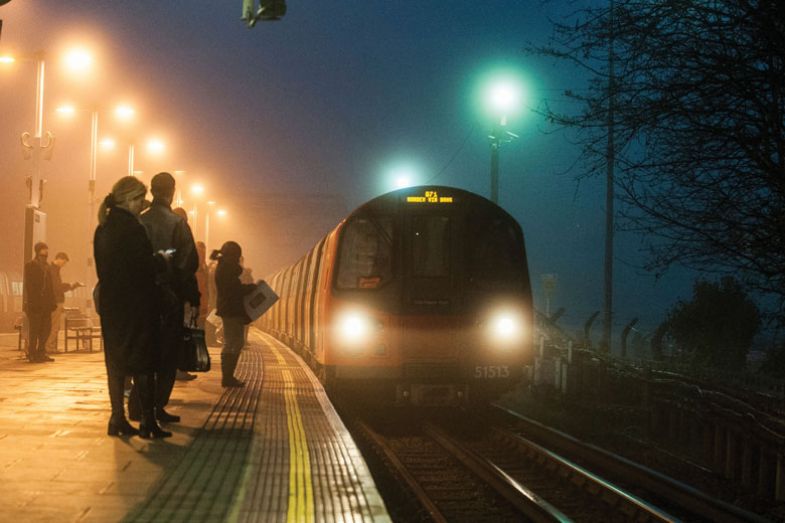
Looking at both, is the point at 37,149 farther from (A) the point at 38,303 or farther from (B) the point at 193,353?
(B) the point at 193,353

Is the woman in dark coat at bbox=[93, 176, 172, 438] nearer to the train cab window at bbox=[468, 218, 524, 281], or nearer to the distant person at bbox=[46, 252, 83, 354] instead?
the train cab window at bbox=[468, 218, 524, 281]

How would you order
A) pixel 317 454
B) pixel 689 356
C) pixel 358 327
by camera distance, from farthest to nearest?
pixel 689 356 → pixel 358 327 → pixel 317 454

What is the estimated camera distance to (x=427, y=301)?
12945 millimetres

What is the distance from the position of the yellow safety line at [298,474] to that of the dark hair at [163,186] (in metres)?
2.46

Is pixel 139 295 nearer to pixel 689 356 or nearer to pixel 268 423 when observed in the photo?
pixel 268 423

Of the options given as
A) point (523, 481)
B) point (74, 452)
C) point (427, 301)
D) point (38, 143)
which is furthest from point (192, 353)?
point (38, 143)

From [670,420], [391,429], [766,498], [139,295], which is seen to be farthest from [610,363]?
[139,295]

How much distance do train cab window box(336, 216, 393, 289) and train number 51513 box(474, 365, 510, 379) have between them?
159cm

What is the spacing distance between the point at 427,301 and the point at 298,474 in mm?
5470

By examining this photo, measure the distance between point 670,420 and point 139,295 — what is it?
8.42 meters

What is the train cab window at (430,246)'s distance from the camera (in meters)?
13.1

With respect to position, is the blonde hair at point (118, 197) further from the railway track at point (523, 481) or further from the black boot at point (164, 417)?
the railway track at point (523, 481)

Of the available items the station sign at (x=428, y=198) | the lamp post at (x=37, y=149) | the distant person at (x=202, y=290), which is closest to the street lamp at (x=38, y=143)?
the lamp post at (x=37, y=149)

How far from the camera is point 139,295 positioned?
807 centimetres
